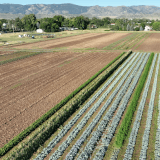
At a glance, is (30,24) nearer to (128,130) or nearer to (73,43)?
(73,43)

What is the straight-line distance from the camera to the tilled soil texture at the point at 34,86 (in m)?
17.9

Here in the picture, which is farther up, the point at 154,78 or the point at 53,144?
the point at 154,78

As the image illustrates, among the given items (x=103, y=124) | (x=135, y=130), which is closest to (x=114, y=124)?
(x=103, y=124)

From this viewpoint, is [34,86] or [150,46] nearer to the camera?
[34,86]

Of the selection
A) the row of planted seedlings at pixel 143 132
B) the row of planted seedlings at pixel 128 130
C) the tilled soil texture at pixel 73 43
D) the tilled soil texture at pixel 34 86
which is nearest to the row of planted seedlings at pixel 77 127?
the row of planted seedlings at pixel 128 130

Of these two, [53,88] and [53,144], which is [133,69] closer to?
[53,88]

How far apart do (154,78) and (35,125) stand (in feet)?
69.4

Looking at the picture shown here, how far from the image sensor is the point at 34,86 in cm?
2631

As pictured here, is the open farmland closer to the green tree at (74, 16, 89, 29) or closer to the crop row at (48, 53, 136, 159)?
the crop row at (48, 53, 136, 159)

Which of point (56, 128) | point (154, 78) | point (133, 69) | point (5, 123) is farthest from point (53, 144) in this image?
point (133, 69)

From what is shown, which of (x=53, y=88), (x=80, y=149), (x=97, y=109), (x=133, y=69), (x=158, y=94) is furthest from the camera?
(x=133, y=69)

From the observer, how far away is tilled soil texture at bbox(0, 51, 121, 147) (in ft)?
58.7

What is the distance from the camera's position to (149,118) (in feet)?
57.5

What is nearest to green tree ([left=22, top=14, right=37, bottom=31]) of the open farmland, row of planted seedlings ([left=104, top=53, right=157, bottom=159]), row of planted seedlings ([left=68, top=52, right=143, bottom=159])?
the open farmland
